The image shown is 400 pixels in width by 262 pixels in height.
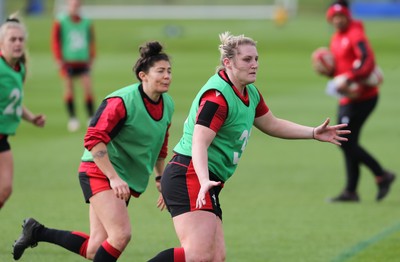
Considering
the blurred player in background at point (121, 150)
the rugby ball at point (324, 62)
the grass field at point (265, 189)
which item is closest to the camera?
the blurred player in background at point (121, 150)

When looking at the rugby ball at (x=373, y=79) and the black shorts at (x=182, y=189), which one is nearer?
the black shorts at (x=182, y=189)

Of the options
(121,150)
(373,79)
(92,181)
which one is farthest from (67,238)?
(373,79)

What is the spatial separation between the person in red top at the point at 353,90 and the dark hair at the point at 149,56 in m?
→ 4.89

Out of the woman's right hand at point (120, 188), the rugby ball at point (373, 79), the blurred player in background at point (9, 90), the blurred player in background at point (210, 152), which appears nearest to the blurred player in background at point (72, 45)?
the rugby ball at point (373, 79)

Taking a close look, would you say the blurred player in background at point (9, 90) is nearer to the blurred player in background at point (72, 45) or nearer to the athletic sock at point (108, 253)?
the athletic sock at point (108, 253)

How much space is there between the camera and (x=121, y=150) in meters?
8.11

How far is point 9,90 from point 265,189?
16.3 feet

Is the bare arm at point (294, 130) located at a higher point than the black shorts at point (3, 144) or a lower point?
higher

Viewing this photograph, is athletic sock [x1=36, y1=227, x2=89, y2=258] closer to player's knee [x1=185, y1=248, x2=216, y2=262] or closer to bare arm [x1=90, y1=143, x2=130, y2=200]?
bare arm [x1=90, y1=143, x2=130, y2=200]

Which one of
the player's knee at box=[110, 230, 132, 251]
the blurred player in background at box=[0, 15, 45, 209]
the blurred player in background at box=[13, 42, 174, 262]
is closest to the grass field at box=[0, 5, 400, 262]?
the blurred player in background at box=[0, 15, 45, 209]

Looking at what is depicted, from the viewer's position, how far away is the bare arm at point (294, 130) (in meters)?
8.05

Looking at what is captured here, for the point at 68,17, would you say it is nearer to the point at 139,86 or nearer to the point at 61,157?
the point at 61,157

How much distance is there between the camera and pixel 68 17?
20922 millimetres

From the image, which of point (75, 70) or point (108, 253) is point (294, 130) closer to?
point (108, 253)
